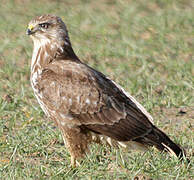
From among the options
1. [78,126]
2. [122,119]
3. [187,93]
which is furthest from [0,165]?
[187,93]

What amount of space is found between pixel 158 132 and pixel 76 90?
1023mm

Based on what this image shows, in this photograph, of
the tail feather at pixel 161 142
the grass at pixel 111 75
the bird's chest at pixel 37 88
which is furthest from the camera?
the bird's chest at pixel 37 88

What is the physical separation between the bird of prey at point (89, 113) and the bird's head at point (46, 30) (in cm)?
52

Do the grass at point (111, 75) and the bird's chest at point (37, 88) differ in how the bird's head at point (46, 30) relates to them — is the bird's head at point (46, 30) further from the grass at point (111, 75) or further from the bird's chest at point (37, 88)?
the grass at point (111, 75)

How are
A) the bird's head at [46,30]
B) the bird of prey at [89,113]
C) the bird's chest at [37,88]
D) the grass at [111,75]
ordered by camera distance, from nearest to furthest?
the grass at [111,75] → the bird of prey at [89,113] → the bird's chest at [37,88] → the bird's head at [46,30]

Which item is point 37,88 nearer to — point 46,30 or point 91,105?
point 91,105

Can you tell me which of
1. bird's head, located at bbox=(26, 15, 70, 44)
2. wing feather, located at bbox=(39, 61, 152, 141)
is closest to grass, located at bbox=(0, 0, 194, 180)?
wing feather, located at bbox=(39, 61, 152, 141)

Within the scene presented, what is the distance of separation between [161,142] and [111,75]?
3.18 meters

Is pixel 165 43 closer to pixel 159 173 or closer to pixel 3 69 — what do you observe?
pixel 3 69

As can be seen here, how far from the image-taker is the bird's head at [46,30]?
686 cm

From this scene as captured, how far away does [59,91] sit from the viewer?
629 centimetres

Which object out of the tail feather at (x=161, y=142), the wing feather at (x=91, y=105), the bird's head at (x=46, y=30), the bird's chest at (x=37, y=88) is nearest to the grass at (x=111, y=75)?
the tail feather at (x=161, y=142)

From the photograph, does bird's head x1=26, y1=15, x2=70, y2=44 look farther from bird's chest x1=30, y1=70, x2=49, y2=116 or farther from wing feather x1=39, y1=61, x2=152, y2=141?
wing feather x1=39, y1=61, x2=152, y2=141

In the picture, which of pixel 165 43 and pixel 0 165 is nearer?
pixel 0 165
